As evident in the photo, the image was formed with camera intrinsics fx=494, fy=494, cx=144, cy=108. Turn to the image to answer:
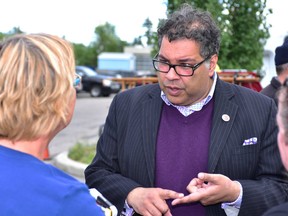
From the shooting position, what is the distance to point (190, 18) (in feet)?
9.13

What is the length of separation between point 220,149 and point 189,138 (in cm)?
19

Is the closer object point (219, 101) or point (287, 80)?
point (287, 80)

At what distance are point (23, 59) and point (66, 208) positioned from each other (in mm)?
524

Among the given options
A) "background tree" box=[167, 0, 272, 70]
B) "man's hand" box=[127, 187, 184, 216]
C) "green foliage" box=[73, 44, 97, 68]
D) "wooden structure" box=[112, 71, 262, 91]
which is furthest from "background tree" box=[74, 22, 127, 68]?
"man's hand" box=[127, 187, 184, 216]

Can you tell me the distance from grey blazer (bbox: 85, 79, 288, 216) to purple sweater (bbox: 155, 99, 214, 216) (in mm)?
46

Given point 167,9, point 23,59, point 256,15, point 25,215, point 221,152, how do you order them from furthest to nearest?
point 256,15 < point 167,9 < point 221,152 < point 23,59 < point 25,215

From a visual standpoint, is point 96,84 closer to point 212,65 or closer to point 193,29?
point 212,65

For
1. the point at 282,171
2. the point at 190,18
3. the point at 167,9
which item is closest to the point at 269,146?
the point at 282,171

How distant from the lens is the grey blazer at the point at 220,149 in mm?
2664

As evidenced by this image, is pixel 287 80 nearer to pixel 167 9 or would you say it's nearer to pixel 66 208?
pixel 66 208

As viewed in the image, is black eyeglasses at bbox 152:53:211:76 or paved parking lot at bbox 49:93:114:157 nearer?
black eyeglasses at bbox 152:53:211:76

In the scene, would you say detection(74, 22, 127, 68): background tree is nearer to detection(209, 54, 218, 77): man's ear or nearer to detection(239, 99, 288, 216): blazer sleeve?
detection(209, 54, 218, 77): man's ear

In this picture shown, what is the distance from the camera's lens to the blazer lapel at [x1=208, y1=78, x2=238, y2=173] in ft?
8.68

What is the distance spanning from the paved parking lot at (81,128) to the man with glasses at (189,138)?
24.9 ft
